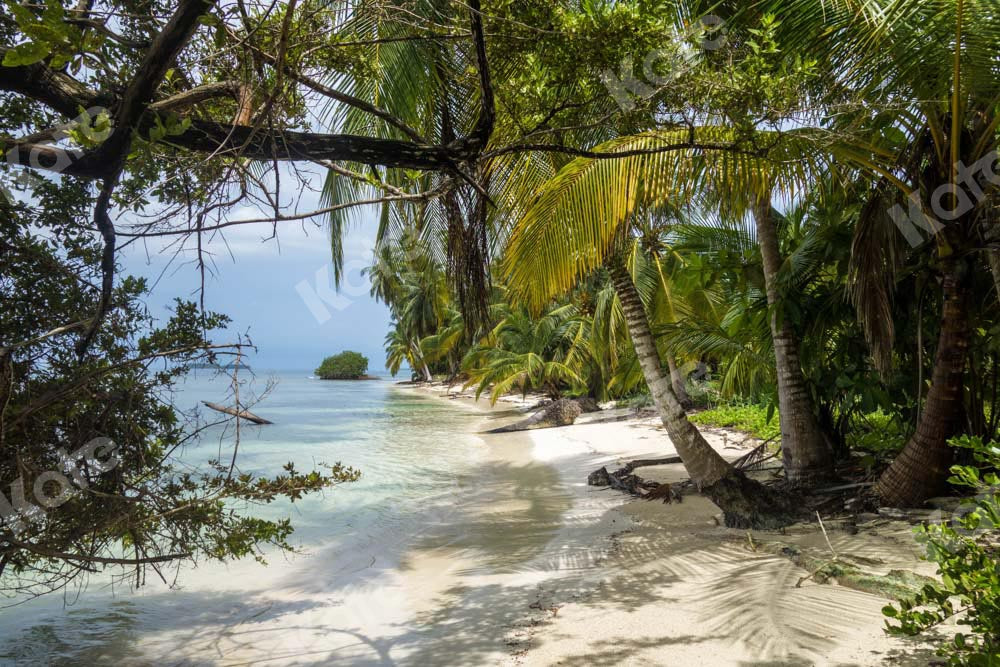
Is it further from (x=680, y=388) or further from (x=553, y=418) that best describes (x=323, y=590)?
(x=553, y=418)

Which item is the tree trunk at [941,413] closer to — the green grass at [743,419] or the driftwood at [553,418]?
the green grass at [743,419]

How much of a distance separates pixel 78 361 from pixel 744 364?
7.04 metres

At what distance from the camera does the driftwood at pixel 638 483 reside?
21.4 ft

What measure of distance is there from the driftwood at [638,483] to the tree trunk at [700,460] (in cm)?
98

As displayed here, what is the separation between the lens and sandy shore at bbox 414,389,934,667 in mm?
2904

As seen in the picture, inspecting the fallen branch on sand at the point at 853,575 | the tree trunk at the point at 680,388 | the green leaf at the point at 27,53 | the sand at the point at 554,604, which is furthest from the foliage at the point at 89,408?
the tree trunk at the point at 680,388

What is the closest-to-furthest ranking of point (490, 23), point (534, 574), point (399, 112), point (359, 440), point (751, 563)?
point (490, 23), point (751, 563), point (534, 574), point (399, 112), point (359, 440)

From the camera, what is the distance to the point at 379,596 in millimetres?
4723

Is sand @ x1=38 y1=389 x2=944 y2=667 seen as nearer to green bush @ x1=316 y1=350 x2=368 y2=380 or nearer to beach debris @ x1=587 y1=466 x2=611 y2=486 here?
beach debris @ x1=587 y1=466 x2=611 y2=486

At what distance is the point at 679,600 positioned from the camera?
3.65 metres

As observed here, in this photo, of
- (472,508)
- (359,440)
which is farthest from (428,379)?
(472,508)

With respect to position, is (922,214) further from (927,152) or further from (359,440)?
(359,440)

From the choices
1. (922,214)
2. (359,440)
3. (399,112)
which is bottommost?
(359,440)

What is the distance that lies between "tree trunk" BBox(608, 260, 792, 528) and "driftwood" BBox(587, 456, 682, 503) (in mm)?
984
